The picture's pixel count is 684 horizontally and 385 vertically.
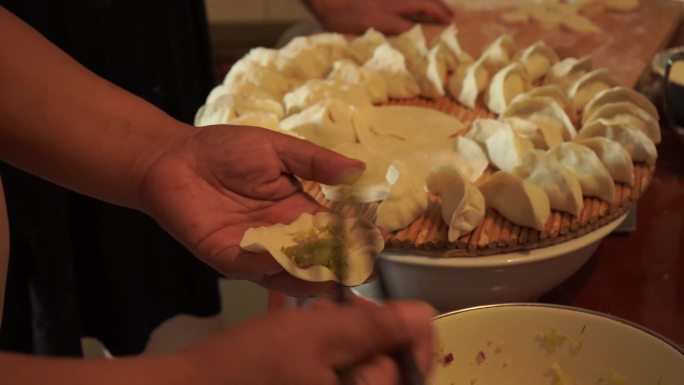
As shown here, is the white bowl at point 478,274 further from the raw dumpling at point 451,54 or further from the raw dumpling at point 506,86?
the raw dumpling at point 451,54

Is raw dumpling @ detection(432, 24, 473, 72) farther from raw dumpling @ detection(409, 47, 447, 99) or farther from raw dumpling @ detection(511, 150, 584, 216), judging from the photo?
raw dumpling @ detection(511, 150, 584, 216)

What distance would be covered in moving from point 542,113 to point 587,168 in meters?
0.17

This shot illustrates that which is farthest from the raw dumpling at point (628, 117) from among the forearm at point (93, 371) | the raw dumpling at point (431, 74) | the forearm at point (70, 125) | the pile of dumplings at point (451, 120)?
the forearm at point (93, 371)

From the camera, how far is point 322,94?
1017 millimetres

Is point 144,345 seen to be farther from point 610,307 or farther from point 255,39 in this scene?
point 255,39

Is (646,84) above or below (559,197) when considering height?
below

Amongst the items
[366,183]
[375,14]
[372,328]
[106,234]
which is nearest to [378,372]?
[372,328]

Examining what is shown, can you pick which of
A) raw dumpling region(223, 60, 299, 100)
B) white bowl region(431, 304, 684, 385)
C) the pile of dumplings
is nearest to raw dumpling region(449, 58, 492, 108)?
the pile of dumplings

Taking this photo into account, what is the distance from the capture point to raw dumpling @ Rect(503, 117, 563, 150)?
2.99 ft

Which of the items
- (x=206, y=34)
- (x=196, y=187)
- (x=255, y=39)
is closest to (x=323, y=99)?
(x=196, y=187)

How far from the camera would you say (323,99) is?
100 cm

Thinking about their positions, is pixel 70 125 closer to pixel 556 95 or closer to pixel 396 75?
pixel 396 75

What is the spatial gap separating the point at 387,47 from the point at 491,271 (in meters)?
0.48

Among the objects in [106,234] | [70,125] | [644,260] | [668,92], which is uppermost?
[70,125]
